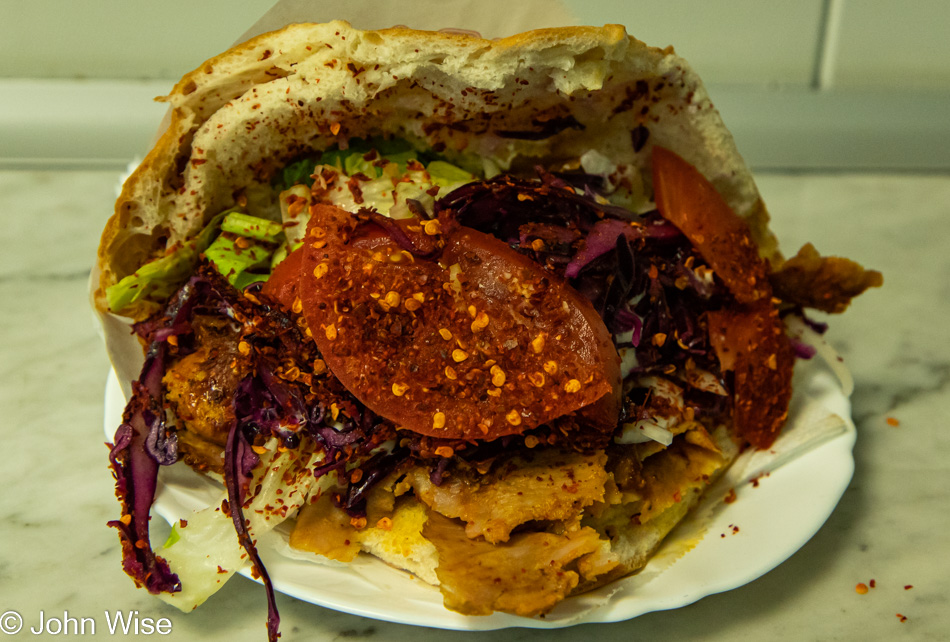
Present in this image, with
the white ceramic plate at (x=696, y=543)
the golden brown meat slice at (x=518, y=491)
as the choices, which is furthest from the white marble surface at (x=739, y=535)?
the golden brown meat slice at (x=518, y=491)

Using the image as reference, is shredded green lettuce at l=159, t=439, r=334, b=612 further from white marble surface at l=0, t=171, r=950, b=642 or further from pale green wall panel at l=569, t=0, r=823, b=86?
pale green wall panel at l=569, t=0, r=823, b=86

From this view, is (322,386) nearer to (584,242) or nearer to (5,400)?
(584,242)

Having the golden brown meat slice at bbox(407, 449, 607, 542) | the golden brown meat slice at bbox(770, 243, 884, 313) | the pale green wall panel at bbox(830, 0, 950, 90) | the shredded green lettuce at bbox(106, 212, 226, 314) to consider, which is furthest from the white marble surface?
the pale green wall panel at bbox(830, 0, 950, 90)

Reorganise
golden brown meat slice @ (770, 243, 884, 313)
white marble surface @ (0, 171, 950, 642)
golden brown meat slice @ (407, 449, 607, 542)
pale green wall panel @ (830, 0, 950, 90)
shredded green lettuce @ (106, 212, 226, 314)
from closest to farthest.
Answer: golden brown meat slice @ (407, 449, 607, 542) < white marble surface @ (0, 171, 950, 642) < shredded green lettuce @ (106, 212, 226, 314) < golden brown meat slice @ (770, 243, 884, 313) < pale green wall panel @ (830, 0, 950, 90)

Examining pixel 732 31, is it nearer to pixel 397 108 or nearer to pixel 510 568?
pixel 397 108

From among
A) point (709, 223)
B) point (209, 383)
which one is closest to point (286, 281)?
point (209, 383)

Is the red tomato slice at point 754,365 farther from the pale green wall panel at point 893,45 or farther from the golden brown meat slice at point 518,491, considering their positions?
the pale green wall panel at point 893,45

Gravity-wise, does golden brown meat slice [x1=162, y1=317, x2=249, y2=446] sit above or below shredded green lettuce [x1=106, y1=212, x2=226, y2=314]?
below
